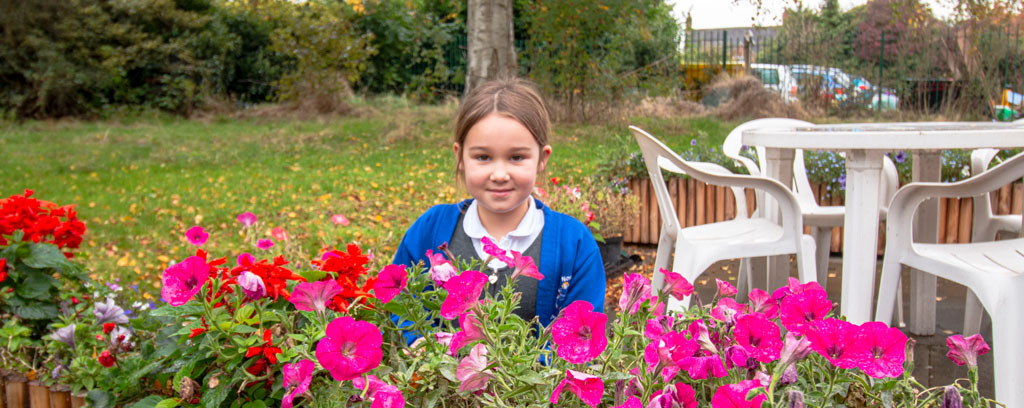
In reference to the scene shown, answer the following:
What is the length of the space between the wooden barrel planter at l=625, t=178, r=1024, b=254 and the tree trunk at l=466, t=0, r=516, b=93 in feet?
16.0

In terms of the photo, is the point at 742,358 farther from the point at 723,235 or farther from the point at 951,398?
the point at 723,235

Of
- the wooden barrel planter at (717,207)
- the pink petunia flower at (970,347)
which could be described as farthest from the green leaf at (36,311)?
the wooden barrel planter at (717,207)

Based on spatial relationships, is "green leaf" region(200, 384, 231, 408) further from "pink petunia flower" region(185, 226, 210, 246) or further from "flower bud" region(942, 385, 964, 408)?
"flower bud" region(942, 385, 964, 408)

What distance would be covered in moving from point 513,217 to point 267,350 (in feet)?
2.53

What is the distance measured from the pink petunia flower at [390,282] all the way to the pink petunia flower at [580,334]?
299 mm

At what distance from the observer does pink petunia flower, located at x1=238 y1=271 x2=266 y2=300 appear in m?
1.21

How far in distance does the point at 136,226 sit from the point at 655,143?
13.9ft

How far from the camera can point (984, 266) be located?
2.17 m

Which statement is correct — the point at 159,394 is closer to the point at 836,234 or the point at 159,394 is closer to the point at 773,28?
the point at 836,234

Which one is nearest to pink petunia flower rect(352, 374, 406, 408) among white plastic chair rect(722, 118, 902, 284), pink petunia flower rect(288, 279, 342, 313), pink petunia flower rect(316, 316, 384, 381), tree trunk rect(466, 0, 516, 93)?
pink petunia flower rect(316, 316, 384, 381)

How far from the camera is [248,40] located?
15.5 m

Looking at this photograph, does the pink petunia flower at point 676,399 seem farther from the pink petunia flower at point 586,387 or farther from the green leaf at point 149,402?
the green leaf at point 149,402

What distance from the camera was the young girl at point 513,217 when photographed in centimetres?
179

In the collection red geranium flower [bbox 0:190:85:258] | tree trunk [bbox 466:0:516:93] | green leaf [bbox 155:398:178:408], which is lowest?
green leaf [bbox 155:398:178:408]
